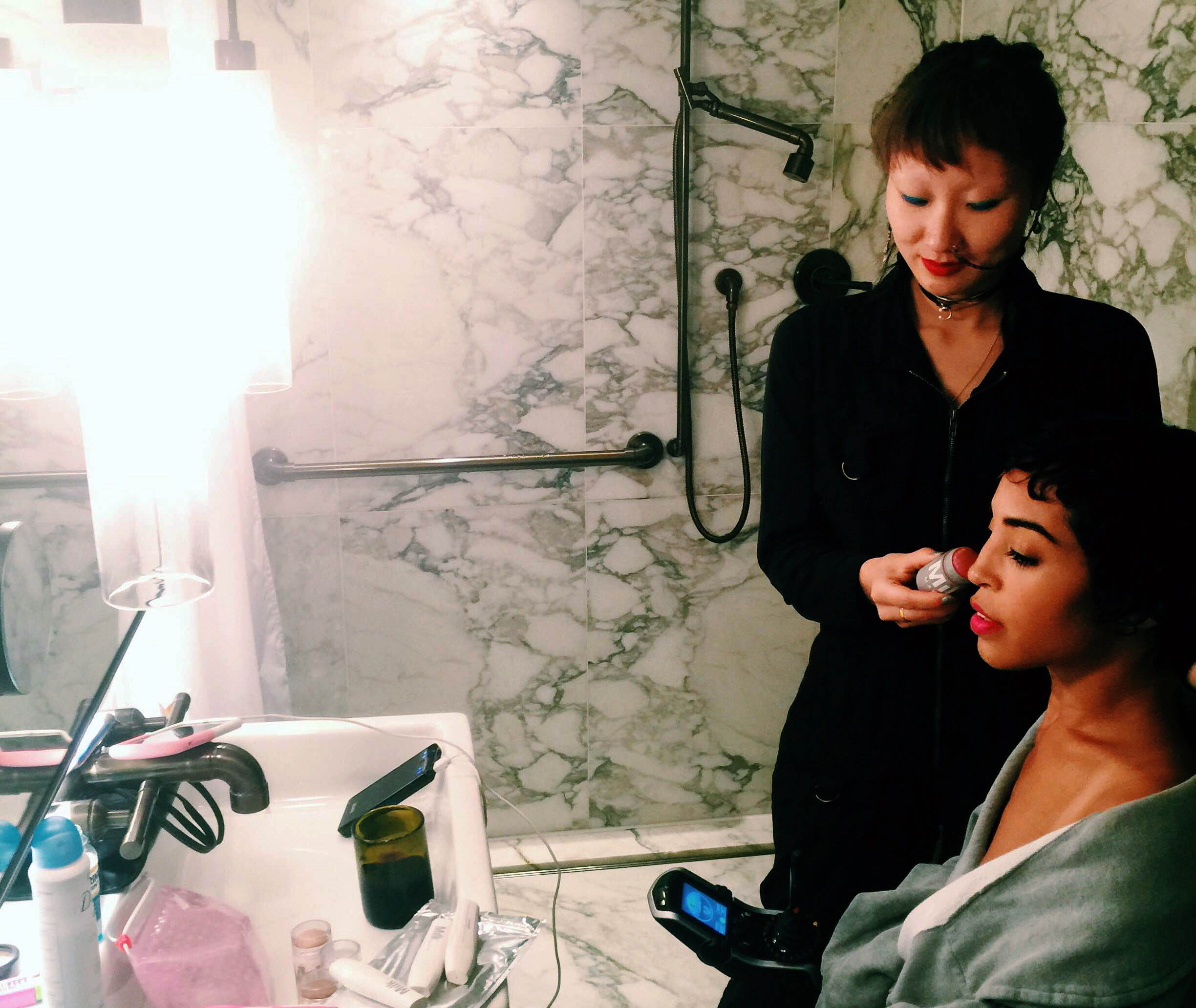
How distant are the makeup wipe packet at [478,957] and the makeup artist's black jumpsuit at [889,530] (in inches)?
14.0

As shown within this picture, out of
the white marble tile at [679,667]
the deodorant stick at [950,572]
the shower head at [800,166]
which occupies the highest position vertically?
the shower head at [800,166]

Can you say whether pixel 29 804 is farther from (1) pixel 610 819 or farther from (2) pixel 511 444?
(1) pixel 610 819

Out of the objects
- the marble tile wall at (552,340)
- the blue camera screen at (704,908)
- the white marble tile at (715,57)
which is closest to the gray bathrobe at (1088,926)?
the blue camera screen at (704,908)

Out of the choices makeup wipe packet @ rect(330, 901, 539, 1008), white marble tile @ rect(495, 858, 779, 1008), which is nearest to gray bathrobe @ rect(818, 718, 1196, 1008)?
makeup wipe packet @ rect(330, 901, 539, 1008)

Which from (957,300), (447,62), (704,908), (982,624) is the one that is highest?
A: (447,62)

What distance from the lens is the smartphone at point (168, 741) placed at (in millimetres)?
973

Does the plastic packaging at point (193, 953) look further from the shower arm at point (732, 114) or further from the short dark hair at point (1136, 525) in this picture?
the shower arm at point (732, 114)

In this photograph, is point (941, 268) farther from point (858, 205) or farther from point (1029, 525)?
point (858, 205)

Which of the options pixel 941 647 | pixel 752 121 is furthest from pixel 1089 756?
pixel 752 121

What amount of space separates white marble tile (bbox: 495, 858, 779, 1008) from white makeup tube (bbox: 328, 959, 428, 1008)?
991mm

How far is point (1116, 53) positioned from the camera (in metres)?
1.54

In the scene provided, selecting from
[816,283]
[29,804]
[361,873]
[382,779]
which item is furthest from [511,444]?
[29,804]

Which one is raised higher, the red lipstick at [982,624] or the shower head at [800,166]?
the shower head at [800,166]

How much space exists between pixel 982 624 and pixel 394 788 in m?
0.65
